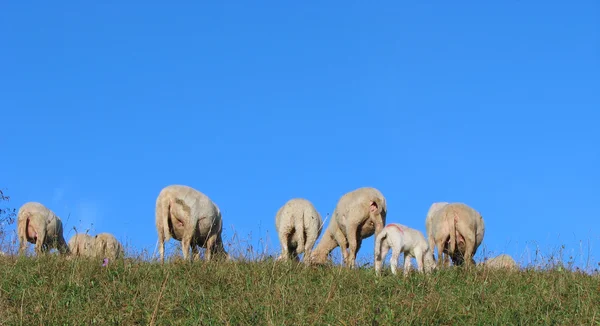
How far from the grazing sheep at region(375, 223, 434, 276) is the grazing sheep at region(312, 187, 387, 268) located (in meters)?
3.01

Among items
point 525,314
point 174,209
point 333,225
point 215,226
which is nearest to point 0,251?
point 174,209

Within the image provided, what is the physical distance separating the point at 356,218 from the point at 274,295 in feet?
23.8

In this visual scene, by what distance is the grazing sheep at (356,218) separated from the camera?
640 inches

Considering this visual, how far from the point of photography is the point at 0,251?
13.0 meters

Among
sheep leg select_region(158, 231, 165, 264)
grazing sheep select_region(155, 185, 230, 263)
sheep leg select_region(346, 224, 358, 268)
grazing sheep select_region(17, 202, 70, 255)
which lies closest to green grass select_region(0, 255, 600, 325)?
sheep leg select_region(158, 231, 165, 264)

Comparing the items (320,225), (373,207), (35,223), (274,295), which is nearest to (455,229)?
(373,207)

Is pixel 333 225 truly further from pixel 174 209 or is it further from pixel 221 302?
pixel 221 302

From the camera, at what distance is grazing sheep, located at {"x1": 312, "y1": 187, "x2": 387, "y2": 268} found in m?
16.2

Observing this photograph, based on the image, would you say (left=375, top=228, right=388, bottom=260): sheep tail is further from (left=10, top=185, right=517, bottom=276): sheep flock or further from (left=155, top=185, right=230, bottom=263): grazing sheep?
(left=155, top=185, right=230, bottom=263): grazing sheep

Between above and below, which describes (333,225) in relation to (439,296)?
above

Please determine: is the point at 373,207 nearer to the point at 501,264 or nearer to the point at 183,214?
the point at 501,264

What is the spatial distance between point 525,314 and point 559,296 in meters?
1.15

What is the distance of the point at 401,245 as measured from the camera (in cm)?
1236

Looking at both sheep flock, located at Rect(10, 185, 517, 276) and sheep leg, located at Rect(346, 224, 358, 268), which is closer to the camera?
sheep flock, located at Rect(10, 185, 517, 276)
